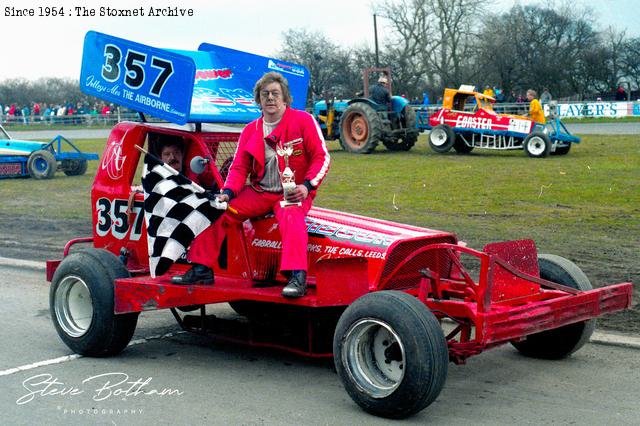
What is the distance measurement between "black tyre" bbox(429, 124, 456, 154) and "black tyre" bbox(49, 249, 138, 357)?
56.2ft

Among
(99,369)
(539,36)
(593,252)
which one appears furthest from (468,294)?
(539,36)

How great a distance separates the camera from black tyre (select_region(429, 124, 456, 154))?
22.9m

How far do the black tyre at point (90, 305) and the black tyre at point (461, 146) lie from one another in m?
17.4

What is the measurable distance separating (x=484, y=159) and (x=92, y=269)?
620 inches

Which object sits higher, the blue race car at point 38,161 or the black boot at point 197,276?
the blue race car at point 38,161

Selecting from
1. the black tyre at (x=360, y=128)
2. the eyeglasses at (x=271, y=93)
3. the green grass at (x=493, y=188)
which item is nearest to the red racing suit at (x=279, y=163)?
the eyeglasses at (x=271, y=93)

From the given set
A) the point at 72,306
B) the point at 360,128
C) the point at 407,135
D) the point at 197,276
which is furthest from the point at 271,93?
the point at 407,135

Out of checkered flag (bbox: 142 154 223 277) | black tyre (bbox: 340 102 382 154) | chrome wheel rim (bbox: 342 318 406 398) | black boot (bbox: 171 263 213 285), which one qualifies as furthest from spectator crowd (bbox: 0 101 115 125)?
chrome wheel rim (bbox: 342 318 406 398)

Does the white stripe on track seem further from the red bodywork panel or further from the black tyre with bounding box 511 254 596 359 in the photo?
the black tyre with bounding box 511 254 596 359

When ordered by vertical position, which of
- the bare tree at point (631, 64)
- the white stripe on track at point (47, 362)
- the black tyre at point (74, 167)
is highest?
the bare tree at point (631, 64)

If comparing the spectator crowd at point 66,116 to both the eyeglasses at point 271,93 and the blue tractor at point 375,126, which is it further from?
the eyeglasses at point 271,93

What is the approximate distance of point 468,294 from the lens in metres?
5.78

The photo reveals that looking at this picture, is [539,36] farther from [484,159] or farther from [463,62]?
[484,159]

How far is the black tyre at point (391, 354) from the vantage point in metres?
4.90
